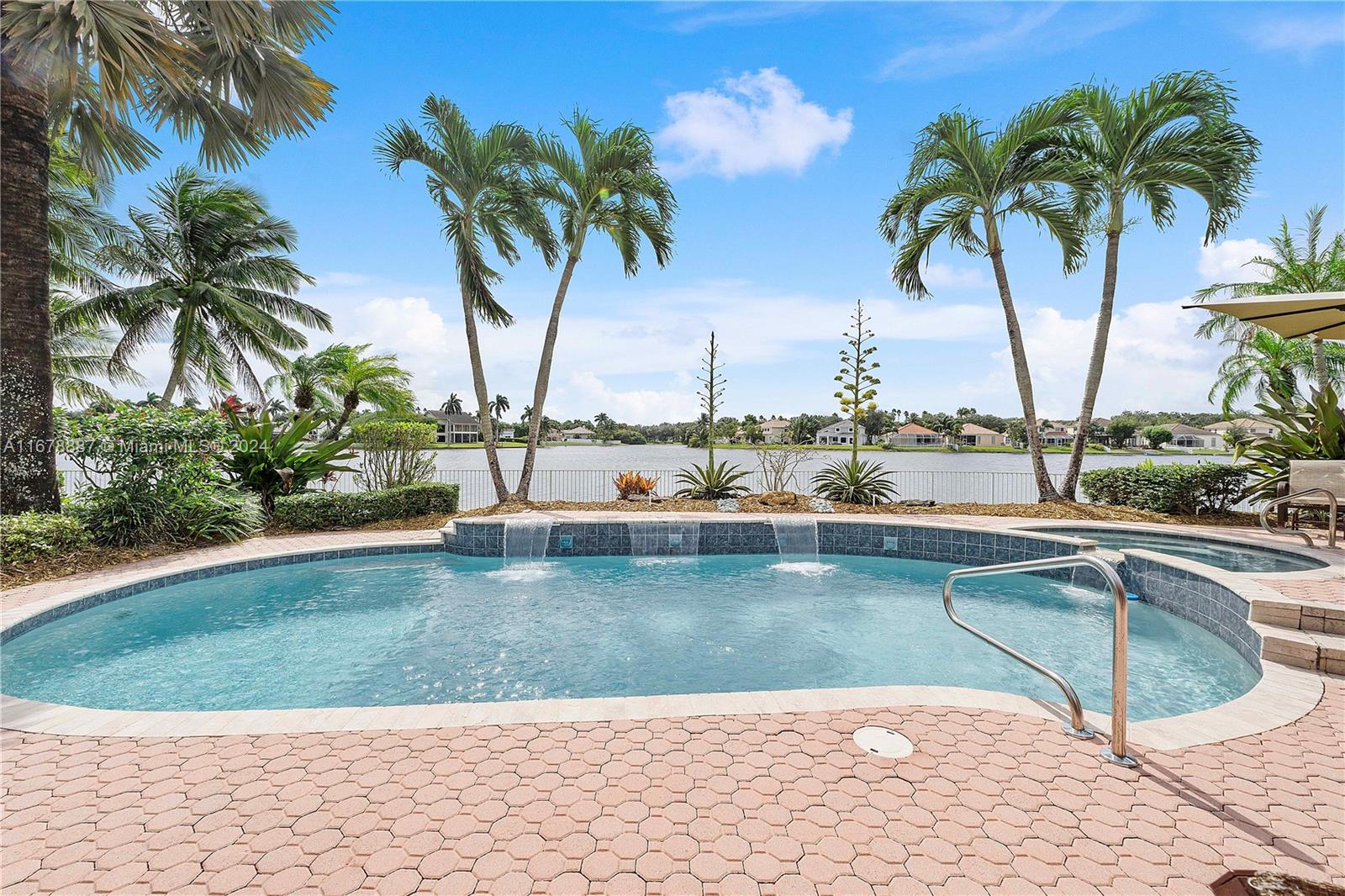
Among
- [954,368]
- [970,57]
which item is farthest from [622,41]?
[954,368]

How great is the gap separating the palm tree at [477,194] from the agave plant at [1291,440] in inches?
544

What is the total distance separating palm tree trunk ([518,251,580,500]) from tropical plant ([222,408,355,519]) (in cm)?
371

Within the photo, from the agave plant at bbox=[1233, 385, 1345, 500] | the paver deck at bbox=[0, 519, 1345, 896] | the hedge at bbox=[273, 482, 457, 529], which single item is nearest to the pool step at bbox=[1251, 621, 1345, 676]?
the paver deck at bbox=[0, 519, 1345, 896]

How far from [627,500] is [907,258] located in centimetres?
817

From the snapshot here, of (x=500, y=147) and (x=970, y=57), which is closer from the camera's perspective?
(x=970, y=57)

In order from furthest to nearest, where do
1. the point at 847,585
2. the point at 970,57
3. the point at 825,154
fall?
the point at 825,154 → the point at 970,57 → the point at 847,585

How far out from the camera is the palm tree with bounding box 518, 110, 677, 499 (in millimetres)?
11492

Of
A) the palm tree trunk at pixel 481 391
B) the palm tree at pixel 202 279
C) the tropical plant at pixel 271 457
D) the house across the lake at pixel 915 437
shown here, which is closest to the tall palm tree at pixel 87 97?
the tropical plant at pixel 271 457

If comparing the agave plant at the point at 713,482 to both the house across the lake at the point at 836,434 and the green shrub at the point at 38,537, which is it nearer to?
the green shrub at the point at 38,537

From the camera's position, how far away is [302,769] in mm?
2566

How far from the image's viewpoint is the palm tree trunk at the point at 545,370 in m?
12.2

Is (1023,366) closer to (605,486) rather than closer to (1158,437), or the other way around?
(605,486)

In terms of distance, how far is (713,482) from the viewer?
12539mm

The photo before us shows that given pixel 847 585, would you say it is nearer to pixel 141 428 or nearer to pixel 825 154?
pixel 825 154
